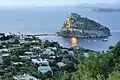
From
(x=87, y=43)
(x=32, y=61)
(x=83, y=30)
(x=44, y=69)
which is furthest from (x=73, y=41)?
(x=44, y=69)

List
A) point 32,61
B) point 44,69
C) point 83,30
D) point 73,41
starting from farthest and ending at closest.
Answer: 1. point 83,30
2. point 73,41
3. point 32,61
4. point 44,69

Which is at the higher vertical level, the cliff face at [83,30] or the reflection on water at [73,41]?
the cliff face at [83,30]

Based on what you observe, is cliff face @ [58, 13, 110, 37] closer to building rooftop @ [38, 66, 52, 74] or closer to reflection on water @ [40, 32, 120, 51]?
reflection on water @ [40, 32, 120, 51]

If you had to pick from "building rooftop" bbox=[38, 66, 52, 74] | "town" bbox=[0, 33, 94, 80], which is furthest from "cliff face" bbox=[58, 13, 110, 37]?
"building rooftop" bbox=[38, 66, 52, 74]

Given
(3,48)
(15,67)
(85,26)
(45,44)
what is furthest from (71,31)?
(15,67)

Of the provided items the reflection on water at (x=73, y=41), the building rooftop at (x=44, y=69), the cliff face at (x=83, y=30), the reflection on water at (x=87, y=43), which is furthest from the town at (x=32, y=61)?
the cliff face at (x=83, y=30)

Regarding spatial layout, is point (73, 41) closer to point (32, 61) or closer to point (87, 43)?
point (87, 43)

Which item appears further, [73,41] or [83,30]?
[83,30]

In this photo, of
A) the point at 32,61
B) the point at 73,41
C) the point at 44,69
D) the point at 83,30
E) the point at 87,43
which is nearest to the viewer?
the point at 44,69

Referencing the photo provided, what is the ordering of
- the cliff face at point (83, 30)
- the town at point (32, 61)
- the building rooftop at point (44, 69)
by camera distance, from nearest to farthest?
1. the town at point (32, 61)
2. the building rooftop at point (44, 69)
3. the cliff face at point (83, 30)

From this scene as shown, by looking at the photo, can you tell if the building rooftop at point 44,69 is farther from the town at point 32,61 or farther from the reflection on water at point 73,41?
the reflection on water at point 73,41

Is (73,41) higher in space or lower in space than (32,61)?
lower
